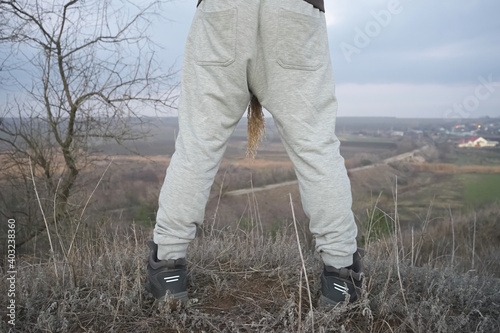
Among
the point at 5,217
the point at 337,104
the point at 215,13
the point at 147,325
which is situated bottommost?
the point at 5,217

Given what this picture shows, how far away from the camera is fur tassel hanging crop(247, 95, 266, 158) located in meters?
1.60

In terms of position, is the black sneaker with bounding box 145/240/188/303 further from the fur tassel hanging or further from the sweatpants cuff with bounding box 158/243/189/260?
the fur tassel hanging

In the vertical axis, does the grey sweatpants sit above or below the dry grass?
above

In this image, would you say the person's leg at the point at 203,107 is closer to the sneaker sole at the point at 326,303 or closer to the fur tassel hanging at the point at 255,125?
the fur tassel hanging at the point at 255,125

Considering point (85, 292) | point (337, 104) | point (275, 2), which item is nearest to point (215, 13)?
point (275, 2)

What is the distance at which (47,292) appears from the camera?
4.82 feet

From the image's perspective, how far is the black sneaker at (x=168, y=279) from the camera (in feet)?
4.39

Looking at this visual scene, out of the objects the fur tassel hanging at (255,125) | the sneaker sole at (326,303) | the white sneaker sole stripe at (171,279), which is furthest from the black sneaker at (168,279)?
the fur tassel hanging at (255,125)

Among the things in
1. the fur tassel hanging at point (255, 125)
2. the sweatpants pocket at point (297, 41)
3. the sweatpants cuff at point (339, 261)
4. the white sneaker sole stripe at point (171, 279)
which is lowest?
the white sneaker sole stripe at point (171, 279)

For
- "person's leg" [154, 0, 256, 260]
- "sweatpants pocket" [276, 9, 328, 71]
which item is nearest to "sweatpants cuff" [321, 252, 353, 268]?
"person's leg" [154, 0, 256, 260]

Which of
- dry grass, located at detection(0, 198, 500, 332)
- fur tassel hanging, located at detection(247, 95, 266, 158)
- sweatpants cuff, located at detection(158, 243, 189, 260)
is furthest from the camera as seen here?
fur tassel hanging, located at detection(247, 95, 266, 158)

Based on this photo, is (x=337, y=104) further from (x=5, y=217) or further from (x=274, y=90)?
(x=5, y=217)

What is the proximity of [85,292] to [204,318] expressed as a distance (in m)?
0.50

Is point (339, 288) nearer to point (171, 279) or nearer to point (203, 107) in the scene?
point (171, 279)
